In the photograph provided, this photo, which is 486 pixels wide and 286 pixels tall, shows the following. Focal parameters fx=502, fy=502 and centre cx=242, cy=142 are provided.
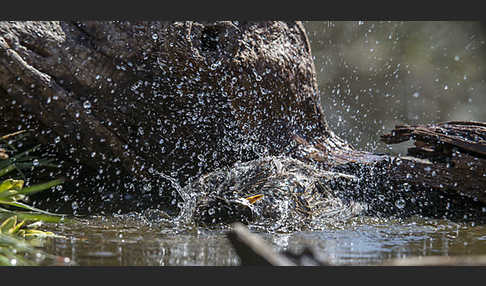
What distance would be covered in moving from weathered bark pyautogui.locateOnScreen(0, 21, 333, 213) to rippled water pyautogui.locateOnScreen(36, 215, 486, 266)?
0.91 meters

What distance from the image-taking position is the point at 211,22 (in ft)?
14.5

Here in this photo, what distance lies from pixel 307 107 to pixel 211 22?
1.30 metres

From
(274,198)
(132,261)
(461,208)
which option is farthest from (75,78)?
(461,208)

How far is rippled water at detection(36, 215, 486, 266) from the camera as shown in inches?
95.0

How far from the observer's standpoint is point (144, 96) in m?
4.34

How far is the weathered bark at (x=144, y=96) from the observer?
13.3 feet

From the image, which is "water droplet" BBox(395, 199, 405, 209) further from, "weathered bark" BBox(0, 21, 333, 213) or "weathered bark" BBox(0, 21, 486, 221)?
"weathered bark" BBox(0, 21, 333, 213)

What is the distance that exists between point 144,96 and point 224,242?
1945mm

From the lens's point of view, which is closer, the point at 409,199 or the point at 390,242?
the point at 390,242

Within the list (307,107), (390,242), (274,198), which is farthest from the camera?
(307,107)

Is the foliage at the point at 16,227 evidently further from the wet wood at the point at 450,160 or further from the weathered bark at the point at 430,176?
the wet wood at the point at 450,160

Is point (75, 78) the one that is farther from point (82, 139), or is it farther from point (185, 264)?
point (185, 264)

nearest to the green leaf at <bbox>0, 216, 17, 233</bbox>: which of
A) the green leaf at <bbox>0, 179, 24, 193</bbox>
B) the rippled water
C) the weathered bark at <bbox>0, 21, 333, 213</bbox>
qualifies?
the rippled water

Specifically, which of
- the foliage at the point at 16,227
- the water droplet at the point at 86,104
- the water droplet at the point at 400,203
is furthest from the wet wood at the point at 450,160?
the foliage at the point at 16,227
